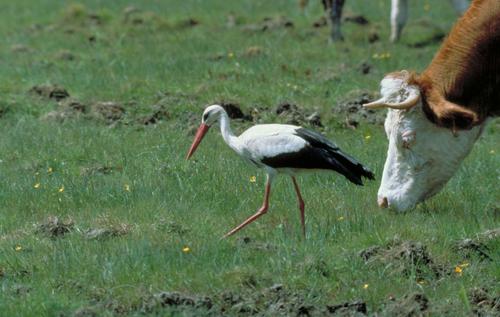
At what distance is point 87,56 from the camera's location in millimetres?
15703

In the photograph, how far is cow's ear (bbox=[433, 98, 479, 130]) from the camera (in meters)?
8.29

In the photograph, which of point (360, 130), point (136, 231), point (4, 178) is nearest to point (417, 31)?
point (360, 130)

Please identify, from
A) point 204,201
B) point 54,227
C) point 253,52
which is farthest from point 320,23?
point 54,227

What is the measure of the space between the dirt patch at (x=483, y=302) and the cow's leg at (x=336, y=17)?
376 inches

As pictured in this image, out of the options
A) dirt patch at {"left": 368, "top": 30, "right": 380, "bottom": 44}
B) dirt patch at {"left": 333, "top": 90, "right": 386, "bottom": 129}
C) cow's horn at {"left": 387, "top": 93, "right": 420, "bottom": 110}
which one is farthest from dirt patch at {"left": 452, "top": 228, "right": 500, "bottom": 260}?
dirt patch at {"left": 368, "top": 30, "right": 380, "bottom": 44}

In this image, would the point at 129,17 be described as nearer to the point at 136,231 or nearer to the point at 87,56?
the point at 87,56

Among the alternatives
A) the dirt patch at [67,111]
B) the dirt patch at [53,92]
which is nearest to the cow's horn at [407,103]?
the dirt patch at [67,111]

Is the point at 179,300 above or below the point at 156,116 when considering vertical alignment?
above

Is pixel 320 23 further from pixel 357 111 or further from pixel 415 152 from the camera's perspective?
pixel 415 152

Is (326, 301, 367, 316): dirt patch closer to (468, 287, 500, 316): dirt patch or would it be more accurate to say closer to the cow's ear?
(468, 287, 500, 316): dirt patch

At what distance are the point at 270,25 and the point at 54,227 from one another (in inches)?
379

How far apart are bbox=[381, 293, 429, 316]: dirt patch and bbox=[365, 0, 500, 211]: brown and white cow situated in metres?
1.79

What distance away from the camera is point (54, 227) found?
841cm

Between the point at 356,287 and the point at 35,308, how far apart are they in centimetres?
181
